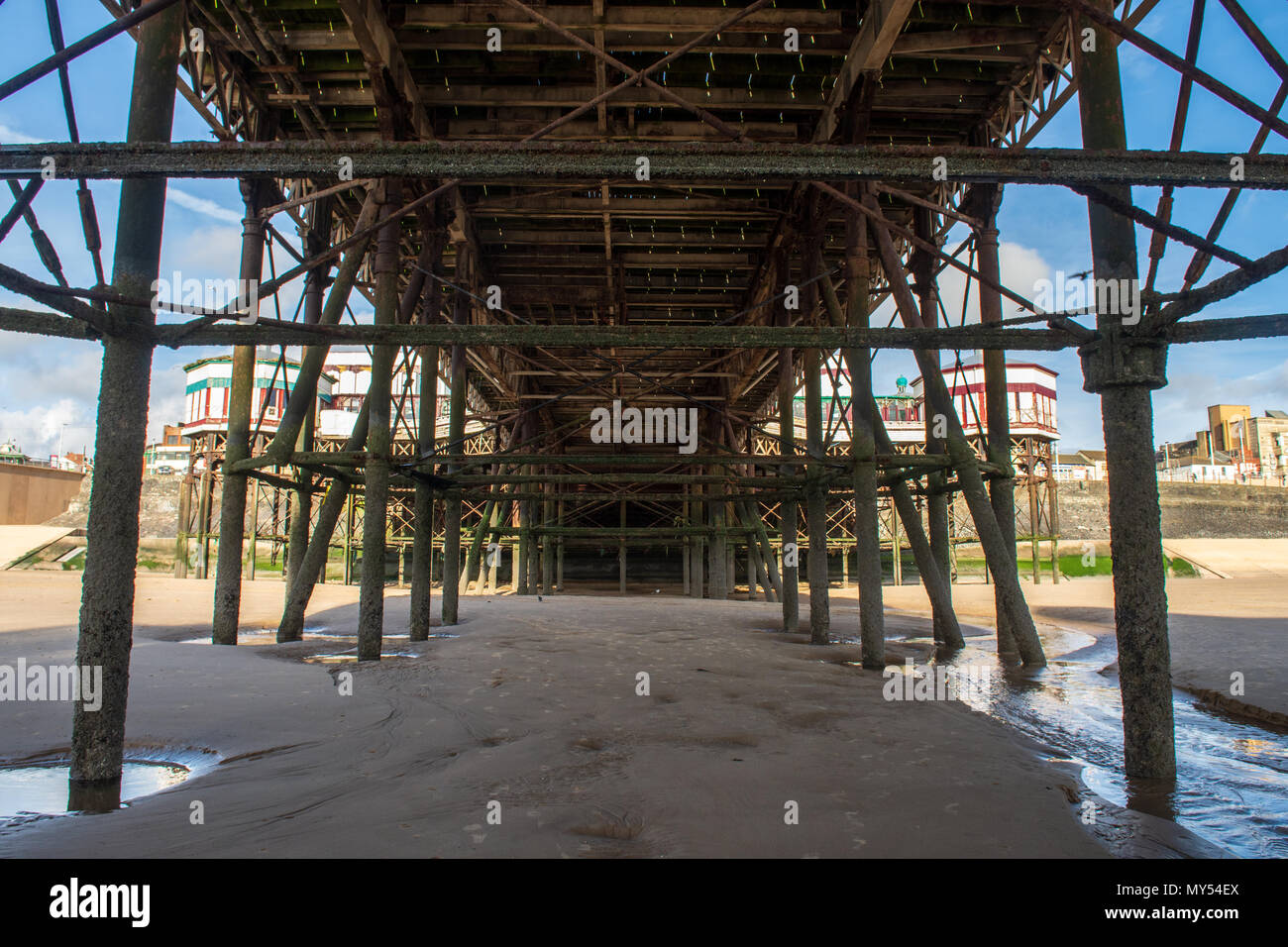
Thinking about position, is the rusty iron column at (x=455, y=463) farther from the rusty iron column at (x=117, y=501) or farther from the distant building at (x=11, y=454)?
the distant building at (x=11, y=454)

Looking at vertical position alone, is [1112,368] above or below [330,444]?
below

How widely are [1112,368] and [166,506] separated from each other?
43575 millimetres

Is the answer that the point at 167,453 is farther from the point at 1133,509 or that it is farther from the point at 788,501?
the point at 1133,509

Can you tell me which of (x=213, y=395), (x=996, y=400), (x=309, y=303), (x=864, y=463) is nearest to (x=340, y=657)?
(x=309, y=303)

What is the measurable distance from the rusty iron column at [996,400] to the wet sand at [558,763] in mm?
3013

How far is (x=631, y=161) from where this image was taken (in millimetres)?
3633

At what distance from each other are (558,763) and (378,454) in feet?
17.1

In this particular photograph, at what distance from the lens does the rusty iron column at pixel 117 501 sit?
11.6ft

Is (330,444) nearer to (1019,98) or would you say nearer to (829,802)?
(1019,98)

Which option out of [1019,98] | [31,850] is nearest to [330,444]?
[1019,98]

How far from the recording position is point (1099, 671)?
8.05 meters

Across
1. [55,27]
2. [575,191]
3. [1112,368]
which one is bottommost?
[1112,368]

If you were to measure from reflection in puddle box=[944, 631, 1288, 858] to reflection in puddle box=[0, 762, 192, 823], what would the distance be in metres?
4.80
